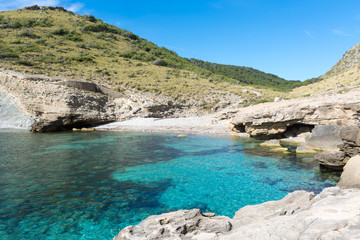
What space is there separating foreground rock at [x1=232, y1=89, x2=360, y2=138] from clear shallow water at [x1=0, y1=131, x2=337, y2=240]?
5392mm

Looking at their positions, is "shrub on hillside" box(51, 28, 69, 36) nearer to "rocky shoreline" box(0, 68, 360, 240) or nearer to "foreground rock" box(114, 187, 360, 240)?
"rocky shoreline" box(0, 68, 360, 240)

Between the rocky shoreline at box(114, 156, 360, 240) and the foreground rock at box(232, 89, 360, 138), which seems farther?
the foreground rock at box(232, 89, 360, 138)

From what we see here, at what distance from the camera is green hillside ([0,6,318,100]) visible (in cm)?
4260

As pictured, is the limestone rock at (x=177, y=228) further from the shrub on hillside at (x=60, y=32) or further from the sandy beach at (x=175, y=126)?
the shrub on hillside at (x=60, y=32)

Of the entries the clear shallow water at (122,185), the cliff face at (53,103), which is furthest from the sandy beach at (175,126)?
the clear shallow water at (122,185)

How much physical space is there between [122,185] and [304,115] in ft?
48.9

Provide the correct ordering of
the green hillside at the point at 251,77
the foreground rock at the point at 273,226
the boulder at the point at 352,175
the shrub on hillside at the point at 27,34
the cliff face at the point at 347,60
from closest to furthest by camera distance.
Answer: the foreground rock at the point at 273,226
the boulder at the point at 352,175
the shrub on hillside at the point at 27,34
the cliff face at the point at 347,60
the green hillside at the point at 251,77

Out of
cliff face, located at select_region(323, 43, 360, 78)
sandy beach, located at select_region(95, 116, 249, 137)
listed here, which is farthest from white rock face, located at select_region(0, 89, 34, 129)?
cliff face, located at select_region(323, 43, 360, 78)

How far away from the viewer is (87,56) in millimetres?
50594

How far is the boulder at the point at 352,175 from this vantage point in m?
6.91

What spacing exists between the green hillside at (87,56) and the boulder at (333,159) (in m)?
33.2

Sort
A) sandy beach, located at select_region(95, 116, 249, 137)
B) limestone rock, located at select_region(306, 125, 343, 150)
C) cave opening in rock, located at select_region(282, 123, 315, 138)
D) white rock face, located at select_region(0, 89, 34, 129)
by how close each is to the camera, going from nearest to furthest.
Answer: limestone rock, located at select_region(306, 125, 343, 150)
cave opening in rock, located at select_region(282, 123, 315, 138)
sandy beach, located at select_region(95, 116, 249, 137)
white rock face, located at select_region(0, 89, 34, 129)

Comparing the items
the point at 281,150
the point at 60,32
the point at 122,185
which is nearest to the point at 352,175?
the point at 122,185

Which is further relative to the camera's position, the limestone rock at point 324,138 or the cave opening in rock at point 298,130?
the cave opening in rock at point 298,130
